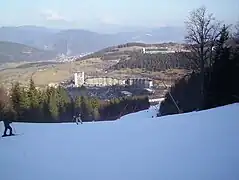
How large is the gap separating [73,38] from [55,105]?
51767mm

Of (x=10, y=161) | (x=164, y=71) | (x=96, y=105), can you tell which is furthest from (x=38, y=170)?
(x=164, y=71)

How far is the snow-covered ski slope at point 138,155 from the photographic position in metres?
5.57

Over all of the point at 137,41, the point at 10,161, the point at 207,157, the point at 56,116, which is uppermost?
the point at 137,41

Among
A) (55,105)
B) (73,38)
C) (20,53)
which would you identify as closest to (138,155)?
(55,105)

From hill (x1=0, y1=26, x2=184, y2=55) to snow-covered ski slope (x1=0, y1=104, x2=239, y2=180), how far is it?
49.8 m

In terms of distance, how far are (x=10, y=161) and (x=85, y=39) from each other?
79119 millimetres

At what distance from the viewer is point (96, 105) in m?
36.6

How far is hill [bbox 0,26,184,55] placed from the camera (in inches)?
2557

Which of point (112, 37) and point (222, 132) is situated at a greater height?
point (112, 37)

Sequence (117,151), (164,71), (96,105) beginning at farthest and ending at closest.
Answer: (164,71), (96,105), (117,151)

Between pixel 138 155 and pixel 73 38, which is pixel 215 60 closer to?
pixel 138 155

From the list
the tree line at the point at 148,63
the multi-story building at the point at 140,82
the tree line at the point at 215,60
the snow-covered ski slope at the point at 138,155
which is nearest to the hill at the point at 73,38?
the tree line at the point at 148,63

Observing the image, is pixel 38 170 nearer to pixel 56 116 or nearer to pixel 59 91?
pixel 56 116

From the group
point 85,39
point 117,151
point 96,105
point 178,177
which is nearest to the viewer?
point 178,177
